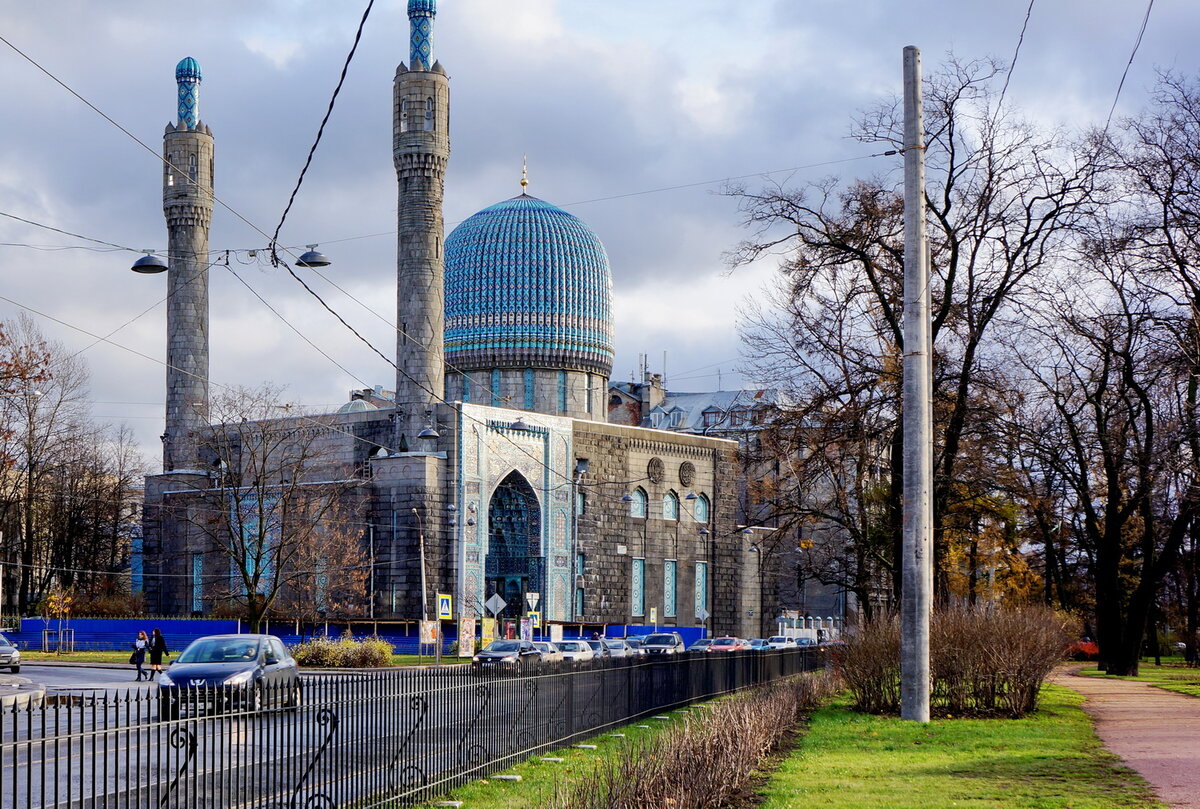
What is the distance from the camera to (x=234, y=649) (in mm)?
24578

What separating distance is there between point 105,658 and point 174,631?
27.6 ft

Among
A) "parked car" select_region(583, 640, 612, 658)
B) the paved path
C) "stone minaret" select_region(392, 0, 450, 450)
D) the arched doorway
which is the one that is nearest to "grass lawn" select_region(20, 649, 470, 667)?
"parked car" select_region(583, 640, 612, 658)

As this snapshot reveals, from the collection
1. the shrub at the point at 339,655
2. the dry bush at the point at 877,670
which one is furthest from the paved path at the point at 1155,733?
the shrub at the point at 339,655

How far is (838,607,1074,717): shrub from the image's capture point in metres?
23.0

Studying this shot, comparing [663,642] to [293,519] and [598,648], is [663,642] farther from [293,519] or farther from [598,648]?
[293,519]

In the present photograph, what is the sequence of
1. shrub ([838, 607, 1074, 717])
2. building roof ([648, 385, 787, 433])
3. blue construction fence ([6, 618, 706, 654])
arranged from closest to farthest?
shrub ([838, 607, 1074, 717]), blue construction fence ([6, 618, 706, 654]), building roof ([648, 385, 787, 433])

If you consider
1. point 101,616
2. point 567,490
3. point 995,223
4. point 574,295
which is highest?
point 574,295

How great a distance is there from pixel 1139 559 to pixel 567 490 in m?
27.2

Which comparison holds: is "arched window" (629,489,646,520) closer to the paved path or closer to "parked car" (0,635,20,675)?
"parked car" (0,635,20,675)

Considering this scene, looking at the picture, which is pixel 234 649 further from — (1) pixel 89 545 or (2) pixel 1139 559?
(1) pixel 89 545

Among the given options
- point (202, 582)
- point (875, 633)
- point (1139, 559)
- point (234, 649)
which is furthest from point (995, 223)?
point (202, 582)

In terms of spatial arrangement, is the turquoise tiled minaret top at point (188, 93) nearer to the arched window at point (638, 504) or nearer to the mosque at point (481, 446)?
the mosque at point (481, 446)

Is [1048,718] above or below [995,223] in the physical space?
below

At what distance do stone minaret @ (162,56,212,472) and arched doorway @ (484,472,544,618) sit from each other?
14781mm
